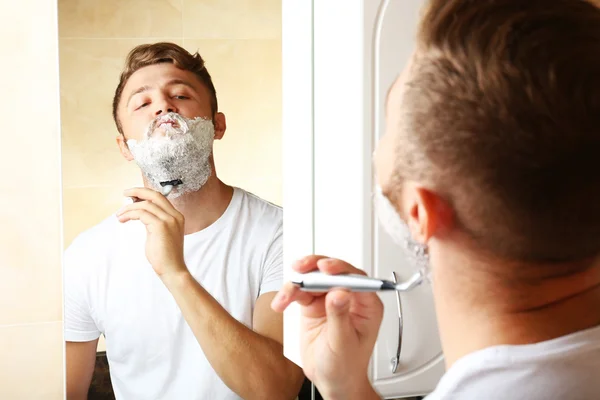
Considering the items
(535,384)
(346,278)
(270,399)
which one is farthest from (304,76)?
(535,384)

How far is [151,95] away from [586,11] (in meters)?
0.73

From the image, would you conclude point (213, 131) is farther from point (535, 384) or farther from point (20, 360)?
point (535, 384)

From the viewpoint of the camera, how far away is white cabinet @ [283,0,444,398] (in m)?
1.02

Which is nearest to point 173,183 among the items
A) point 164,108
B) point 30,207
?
point 164,108

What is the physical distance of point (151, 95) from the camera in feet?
3.73

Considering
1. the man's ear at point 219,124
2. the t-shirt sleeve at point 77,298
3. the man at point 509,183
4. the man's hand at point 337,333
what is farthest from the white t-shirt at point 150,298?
the man at point 509,183

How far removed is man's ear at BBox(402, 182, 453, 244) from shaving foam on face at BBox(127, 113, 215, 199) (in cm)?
56

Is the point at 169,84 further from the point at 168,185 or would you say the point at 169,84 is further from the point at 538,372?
the point at 538,372

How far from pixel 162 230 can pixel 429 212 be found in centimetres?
62

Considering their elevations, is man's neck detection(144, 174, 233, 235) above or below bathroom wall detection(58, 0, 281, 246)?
below

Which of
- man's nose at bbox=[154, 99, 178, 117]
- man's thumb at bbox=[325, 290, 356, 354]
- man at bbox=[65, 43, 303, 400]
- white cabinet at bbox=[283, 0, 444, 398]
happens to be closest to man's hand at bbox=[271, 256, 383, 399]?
man's thumb at bbox=[325, 290, 356, 354]

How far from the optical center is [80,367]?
1.17m

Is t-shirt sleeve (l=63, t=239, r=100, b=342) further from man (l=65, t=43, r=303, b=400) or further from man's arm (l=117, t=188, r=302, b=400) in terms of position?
man's arm (l=117, t=188, r=302, b=400)

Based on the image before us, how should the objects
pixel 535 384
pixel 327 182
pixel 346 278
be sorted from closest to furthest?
pixel 535 384
pixel 346 278
pixel 327 182
